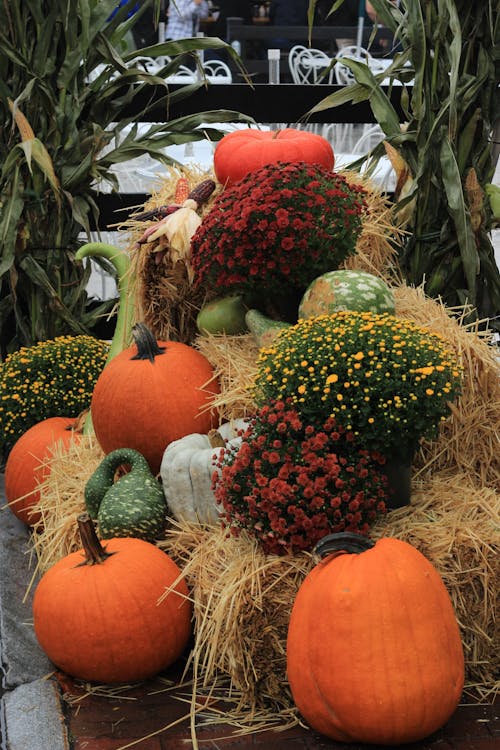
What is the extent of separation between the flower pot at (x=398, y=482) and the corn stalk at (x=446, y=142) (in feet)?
4.08

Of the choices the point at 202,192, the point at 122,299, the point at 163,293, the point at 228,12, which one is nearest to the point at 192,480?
the point at 163,293

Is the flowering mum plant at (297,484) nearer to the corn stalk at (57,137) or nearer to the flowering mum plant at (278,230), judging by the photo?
the flowering mum plant at (278,230)

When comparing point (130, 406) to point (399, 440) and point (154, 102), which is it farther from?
point (154, 102)

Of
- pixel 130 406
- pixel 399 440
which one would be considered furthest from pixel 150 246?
pixel 399 440

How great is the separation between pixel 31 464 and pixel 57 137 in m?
1.71

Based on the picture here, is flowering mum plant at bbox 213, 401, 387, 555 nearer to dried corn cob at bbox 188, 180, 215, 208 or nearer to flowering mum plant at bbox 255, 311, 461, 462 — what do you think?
flowering mum plant at bbox 255, 311, 461, 462

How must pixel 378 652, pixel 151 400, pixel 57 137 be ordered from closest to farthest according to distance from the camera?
pixel 378 652 → pixel 151 400 → pixel 57 137

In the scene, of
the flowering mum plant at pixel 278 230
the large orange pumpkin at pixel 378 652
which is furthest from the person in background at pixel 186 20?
the large orange pumpkin at pixel 378 652

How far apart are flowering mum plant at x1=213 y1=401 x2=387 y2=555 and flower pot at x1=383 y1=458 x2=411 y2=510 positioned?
0.03m

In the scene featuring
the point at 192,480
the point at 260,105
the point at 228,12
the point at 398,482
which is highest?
the point at 228,12

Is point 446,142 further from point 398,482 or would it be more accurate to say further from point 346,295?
point 398,482

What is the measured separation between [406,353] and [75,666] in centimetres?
129

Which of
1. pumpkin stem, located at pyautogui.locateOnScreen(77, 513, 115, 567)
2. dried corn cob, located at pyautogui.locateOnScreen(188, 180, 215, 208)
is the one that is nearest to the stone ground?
pumpkin stem, located at pyautogui.locateOnScreen(77, 513, 115, 567)

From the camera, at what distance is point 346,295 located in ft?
10.2
